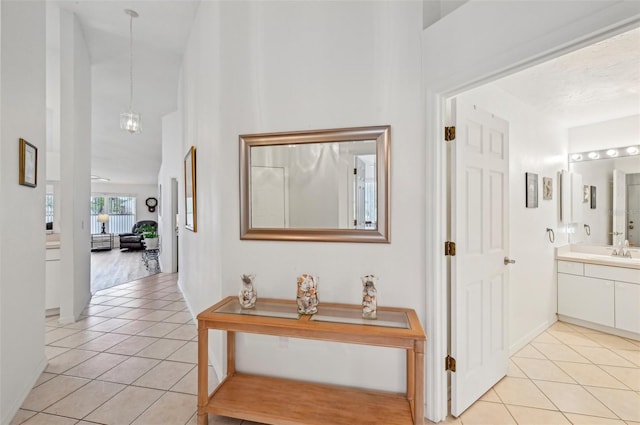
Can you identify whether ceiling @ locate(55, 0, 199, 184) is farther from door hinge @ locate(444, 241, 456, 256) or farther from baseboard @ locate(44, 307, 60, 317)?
baseboard @ locate(44, 307, 60, 317)

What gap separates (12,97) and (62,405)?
2049mm

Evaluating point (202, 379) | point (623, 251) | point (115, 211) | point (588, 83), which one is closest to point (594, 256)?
point (623, 251)

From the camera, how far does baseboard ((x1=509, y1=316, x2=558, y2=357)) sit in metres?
2.84

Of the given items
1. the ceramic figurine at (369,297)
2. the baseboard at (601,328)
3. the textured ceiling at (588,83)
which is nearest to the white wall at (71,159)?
the ceramic figurine at (369,297)

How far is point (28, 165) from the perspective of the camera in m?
2.14

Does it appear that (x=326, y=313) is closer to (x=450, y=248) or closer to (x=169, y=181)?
(x=450, y=248)

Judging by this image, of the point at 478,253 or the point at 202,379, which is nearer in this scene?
the point at 202,379

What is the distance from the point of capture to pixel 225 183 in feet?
7.18

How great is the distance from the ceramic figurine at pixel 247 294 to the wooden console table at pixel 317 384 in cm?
5

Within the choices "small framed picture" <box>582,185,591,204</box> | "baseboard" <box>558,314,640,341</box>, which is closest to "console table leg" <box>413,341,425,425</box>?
"baseboard" <box>558,314,640,341</box>

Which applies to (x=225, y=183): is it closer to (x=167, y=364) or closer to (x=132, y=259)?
(x=167, y=364)

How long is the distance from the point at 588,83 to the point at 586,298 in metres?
2.26

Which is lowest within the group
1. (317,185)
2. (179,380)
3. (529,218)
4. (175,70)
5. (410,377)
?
(179,380)

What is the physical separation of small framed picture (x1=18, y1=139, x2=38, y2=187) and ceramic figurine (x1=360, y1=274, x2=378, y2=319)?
2.39 m
